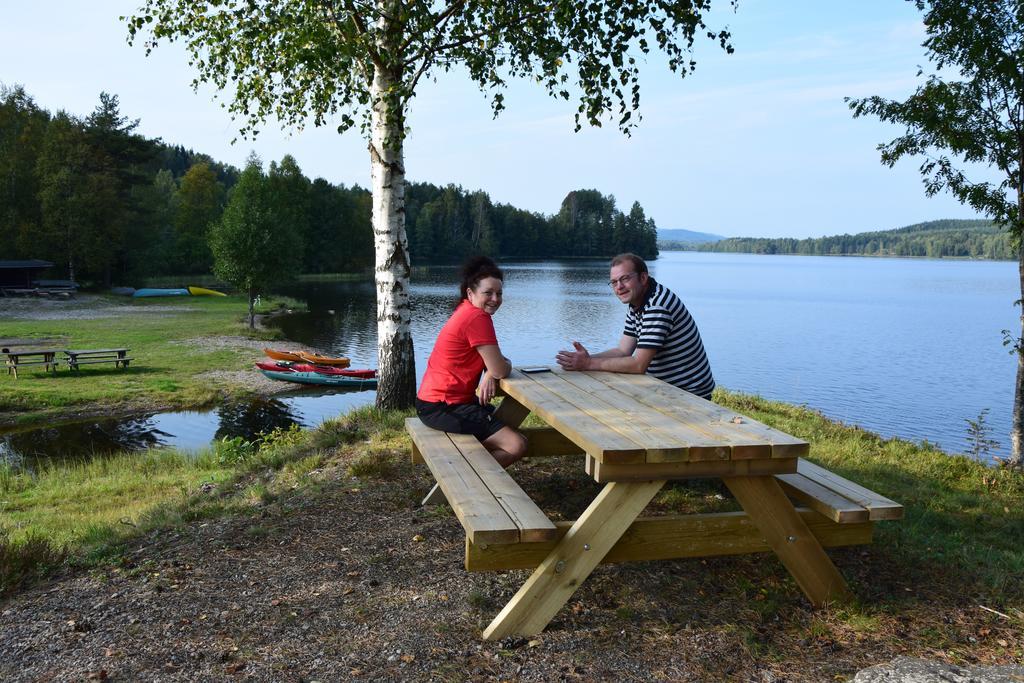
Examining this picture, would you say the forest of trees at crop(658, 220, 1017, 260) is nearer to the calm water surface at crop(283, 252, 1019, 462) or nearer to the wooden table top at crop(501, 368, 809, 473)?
the calm water surface at crop(283, 252, 1019, 462)

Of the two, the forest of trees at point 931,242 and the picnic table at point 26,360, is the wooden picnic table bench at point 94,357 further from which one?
the forest of trees at point 931,242

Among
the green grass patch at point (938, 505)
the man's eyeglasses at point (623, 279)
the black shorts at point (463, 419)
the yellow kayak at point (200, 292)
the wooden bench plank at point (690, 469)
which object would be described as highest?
the man's eyeglasses at point (623, 279)

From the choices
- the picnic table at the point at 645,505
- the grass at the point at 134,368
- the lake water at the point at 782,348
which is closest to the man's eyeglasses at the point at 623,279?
the picnic table at the point at 645,505

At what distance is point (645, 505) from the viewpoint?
362cm

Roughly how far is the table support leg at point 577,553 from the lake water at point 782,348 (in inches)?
571

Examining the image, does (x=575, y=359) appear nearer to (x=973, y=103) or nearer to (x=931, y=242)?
(x=973, y=103)

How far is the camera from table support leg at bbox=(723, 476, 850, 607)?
3758 millimetres

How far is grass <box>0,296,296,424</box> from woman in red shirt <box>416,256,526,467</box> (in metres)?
16.4

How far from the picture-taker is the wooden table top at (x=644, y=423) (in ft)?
11.4

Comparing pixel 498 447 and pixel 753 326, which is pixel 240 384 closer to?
pixel 498 447

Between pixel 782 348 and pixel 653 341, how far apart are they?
1137 inches

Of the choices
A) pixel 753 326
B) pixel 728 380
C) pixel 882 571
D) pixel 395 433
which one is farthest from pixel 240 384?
pixel 753 326

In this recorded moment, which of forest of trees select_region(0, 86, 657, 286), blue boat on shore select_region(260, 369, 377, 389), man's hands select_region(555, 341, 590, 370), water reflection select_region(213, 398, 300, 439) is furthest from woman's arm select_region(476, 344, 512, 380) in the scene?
forest of trees select_region(0, 86, 657, 286)

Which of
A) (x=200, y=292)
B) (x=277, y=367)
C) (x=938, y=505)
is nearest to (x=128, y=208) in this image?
(x=200, y=292)
